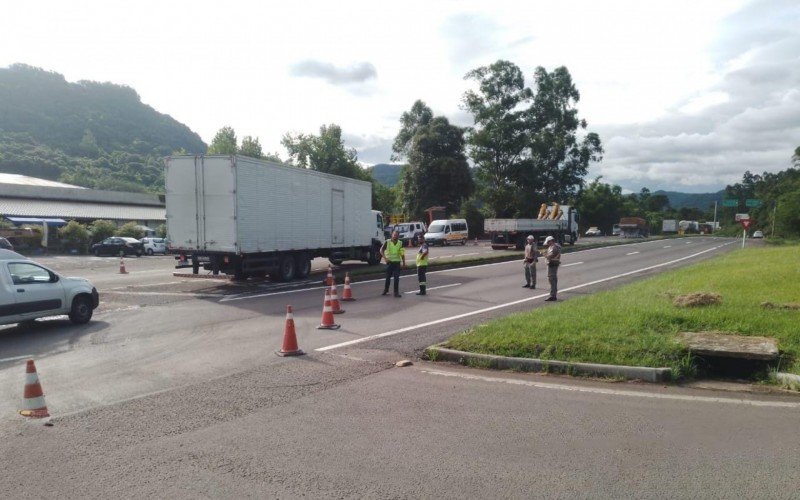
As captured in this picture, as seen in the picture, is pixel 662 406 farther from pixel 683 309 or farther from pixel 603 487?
pixel 683 309

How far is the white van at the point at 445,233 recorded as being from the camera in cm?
4503

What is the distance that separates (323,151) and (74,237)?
3539 centimetres

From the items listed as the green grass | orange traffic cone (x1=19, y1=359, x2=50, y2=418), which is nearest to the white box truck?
the green grass

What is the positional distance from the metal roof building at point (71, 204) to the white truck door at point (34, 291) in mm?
36629

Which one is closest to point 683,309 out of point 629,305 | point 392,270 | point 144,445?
point 629,305

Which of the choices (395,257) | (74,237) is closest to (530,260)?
(395,257)

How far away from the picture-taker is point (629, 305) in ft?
33.9

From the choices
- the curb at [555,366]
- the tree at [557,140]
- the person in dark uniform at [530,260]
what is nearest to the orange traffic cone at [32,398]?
the curb at [555,366]

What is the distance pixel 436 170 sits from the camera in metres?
59.7

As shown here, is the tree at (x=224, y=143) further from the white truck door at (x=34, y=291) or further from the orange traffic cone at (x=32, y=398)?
the orange traffic cone at (x=32, y=398)

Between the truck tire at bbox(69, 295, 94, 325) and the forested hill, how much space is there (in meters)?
97.5

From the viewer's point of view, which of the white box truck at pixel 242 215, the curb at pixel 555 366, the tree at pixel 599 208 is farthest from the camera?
→ the tree at pixel 599 208

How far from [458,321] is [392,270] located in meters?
4.28

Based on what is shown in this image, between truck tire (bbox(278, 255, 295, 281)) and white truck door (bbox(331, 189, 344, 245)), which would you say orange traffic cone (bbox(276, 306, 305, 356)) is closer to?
truck tire (bbox(278, 255, 295, 281))
